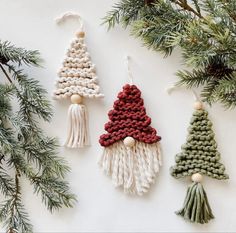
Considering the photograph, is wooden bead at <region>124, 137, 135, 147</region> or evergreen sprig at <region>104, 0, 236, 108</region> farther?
wooden bead at <region>124, 137, 135, 147</region>

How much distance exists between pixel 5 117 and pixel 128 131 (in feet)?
0.97

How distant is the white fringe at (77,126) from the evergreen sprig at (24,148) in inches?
1.8

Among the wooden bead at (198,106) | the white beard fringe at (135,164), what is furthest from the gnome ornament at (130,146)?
the wooden bead at (198,106)

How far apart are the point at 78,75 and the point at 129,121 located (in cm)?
17

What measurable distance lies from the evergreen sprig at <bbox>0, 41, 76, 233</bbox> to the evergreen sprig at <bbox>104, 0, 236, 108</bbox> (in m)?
0.24

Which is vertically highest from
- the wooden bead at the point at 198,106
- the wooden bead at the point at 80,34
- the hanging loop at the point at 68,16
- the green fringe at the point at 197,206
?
the hanging loop at the point at 68,16

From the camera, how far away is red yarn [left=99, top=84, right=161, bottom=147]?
0.94 metres

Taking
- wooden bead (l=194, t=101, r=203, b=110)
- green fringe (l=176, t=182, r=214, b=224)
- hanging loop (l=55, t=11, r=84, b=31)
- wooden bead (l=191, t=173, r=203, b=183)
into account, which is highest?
hanging loop (l=55, t=11, r=84, b=31)

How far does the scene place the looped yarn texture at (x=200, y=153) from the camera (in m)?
0.93

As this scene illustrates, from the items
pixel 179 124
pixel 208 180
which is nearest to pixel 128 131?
pixel 179 124

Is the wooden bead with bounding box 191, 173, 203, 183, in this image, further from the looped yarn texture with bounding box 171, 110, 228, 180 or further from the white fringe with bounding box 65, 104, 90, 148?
the white fringe with bounding box 65, 104, 90, 148

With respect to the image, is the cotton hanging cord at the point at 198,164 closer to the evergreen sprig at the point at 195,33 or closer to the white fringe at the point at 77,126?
the evergreen sprig at the point at 195,33

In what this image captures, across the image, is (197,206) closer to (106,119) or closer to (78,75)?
(106,119)

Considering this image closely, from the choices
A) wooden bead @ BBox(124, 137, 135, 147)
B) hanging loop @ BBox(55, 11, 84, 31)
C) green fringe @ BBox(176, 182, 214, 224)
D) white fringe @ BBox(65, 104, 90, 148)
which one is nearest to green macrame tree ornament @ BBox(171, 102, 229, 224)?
green fringe @ BBox(176, 182, 214, 224)
